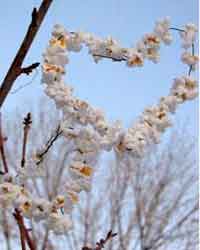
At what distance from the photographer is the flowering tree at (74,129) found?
2.73 ft

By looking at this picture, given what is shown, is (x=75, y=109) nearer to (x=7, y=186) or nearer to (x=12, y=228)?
(x=7, y=186)

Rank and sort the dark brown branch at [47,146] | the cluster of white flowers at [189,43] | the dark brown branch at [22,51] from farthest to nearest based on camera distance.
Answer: the cluster of white flowers at [189,43]
the dark brown branch at [47,146]
the dark brown branch at [22,51]

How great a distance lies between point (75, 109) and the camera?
0.92 meters

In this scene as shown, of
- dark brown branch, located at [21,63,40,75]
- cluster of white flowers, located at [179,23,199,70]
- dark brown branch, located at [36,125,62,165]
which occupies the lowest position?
dark brown branch, located at [36,125,62,165]

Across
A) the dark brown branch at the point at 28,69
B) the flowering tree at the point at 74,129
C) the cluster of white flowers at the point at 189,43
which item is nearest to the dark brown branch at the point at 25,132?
the flowering tree at the point at 74,129

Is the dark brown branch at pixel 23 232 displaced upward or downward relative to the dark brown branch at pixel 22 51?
downward

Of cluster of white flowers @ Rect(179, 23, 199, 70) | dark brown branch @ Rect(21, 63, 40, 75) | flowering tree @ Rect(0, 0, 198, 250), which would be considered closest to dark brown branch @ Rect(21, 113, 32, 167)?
flowering tree @ Rect(0, 0, 198, 250)

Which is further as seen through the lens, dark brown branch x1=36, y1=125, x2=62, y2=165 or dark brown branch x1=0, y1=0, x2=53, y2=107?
dark brown branch x1=36, y1=125, x2=62, y2=165

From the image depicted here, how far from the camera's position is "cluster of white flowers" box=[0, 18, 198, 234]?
0.84 meters

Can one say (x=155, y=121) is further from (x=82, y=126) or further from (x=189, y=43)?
(x=189, y=43)

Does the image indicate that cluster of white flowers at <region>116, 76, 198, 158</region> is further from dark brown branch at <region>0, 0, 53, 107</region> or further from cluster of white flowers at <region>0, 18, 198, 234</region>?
dark brown branch at <region>0, 0, 53, 107</region>

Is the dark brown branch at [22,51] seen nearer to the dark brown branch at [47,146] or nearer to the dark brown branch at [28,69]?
the dark brown branch at [28,69]

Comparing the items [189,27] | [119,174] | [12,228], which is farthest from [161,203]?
[189,27]

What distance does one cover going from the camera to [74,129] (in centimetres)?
92
